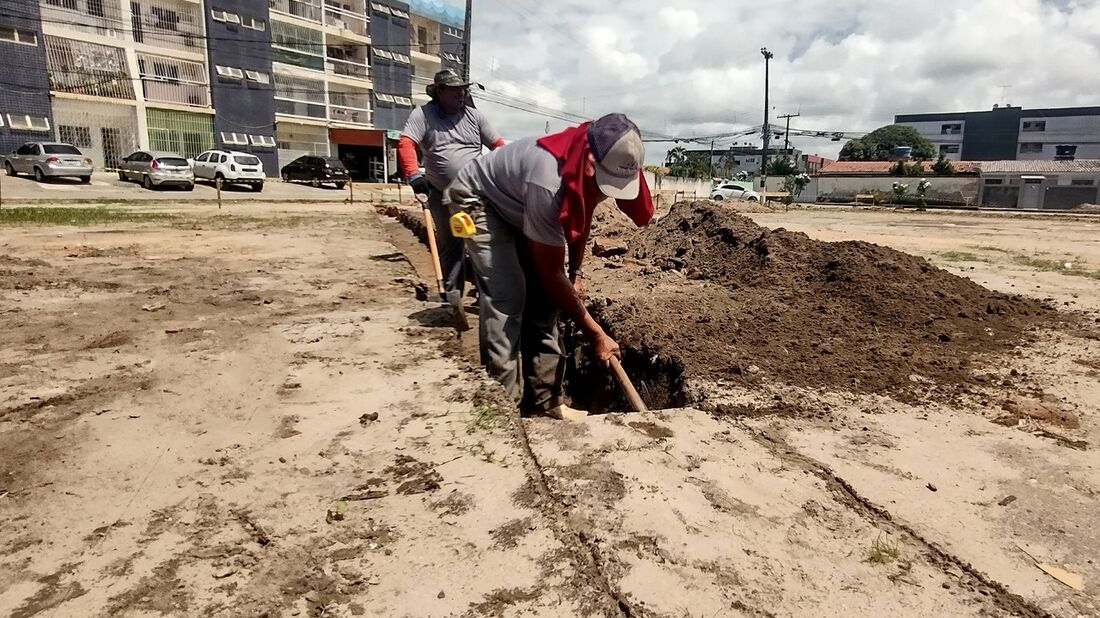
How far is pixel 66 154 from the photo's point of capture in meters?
20.7

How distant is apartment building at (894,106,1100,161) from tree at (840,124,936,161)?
6.78 ft

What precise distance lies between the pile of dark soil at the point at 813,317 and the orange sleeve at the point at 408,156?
196 centimetres

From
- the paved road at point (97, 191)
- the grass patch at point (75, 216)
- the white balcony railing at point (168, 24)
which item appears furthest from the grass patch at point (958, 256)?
the white balcony railing at point (168, 24)

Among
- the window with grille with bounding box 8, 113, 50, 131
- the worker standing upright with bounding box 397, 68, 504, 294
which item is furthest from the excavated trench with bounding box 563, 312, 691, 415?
the window with grille with bounding box 8, 113, 50, 131

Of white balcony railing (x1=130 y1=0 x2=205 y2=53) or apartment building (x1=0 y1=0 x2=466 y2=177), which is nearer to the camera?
apartment building (x1=0 y1=0 x2=466 y2=177)

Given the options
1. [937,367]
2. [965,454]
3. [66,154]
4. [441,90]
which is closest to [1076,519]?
[965,454]

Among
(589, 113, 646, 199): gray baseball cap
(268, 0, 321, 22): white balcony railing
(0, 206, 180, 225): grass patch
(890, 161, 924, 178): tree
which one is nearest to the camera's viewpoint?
(589, 113, 646, 199): gray baseball cap

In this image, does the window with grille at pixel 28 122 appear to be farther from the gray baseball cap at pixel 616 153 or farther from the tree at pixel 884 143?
the tree at pixel 884 143

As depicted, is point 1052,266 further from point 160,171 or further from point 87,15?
point 87,15

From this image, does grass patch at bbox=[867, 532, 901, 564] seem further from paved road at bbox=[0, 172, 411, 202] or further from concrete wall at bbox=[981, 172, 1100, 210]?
concrete wall at bbox=[981, 172, 1100, 210]

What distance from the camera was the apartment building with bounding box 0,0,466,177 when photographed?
81.5ft

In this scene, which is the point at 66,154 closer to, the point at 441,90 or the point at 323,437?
the point at 441,90

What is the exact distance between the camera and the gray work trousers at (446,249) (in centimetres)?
475

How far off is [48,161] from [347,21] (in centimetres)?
2250
